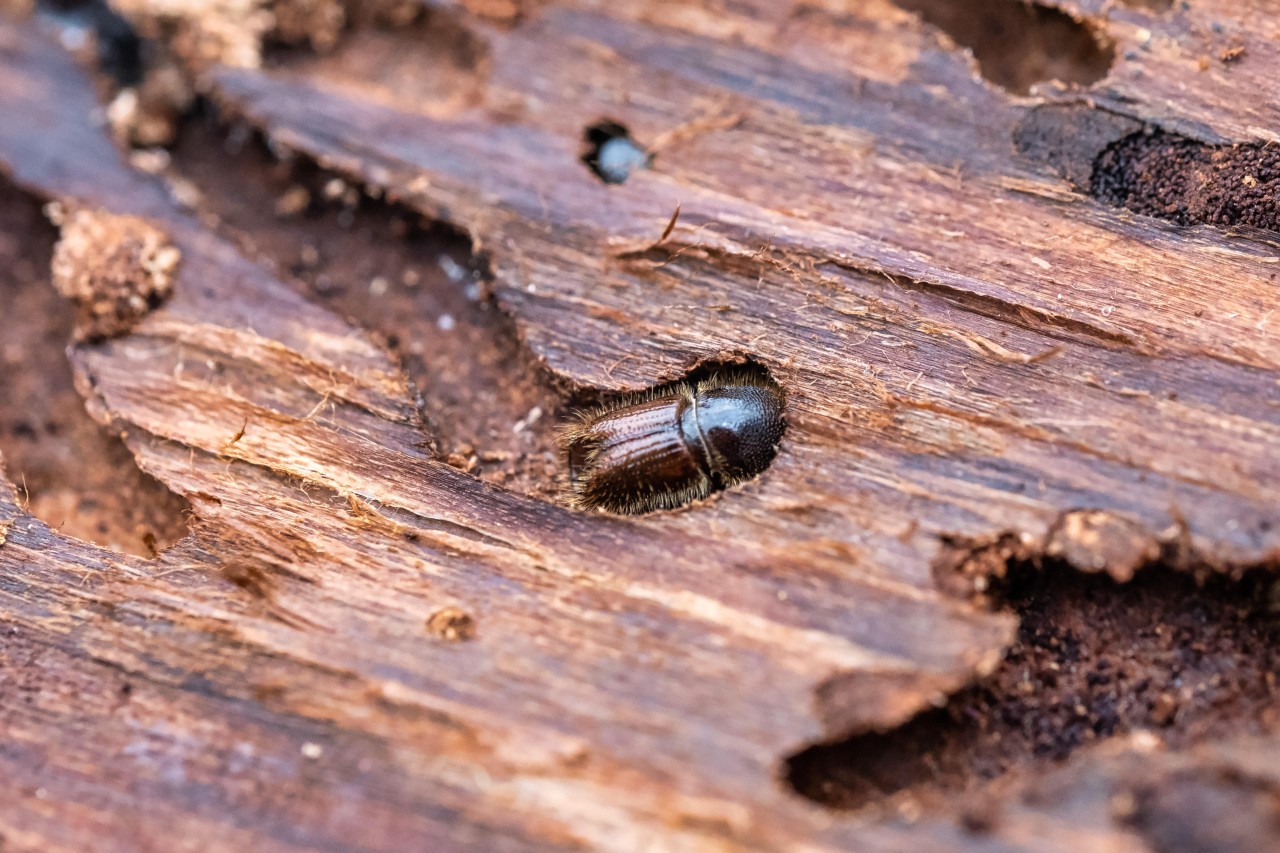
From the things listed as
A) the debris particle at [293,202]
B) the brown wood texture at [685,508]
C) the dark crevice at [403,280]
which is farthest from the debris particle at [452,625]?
the debris particle at [293,202]

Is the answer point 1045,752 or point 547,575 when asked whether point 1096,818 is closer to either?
point 1045,752

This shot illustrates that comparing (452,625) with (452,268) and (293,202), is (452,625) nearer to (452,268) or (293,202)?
(452,268)

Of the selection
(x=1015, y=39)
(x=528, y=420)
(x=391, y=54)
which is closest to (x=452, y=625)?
(x=528, y=420)

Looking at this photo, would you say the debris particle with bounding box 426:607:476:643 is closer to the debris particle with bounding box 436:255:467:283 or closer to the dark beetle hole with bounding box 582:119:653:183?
the debris particle with bounding box 436:255:467:283

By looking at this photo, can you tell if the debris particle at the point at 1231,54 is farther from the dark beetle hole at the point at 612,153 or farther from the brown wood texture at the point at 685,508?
the dark beetle hole at the point at 612,153

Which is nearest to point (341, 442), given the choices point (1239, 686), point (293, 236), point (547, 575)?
point (547, 575)

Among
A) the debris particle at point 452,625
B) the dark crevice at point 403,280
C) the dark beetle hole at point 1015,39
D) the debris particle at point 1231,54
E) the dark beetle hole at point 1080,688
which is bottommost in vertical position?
the debris particle at point 452,625
